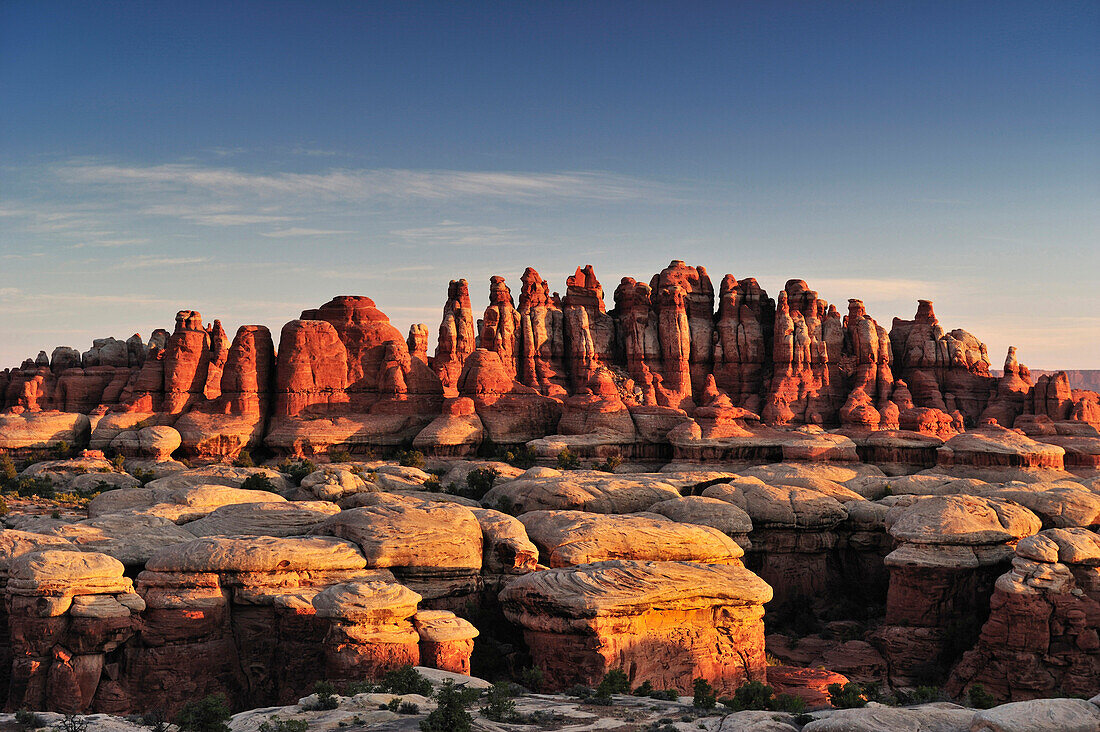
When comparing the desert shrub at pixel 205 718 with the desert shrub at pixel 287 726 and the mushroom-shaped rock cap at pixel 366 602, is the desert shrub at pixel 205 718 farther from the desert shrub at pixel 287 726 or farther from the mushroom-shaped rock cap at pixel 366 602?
the mushroom-shaped rock cap at pixel 366 602

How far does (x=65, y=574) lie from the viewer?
2244 centimetres

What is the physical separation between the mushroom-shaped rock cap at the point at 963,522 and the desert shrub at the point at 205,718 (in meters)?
22.3

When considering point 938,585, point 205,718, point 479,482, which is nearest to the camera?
point 205,718

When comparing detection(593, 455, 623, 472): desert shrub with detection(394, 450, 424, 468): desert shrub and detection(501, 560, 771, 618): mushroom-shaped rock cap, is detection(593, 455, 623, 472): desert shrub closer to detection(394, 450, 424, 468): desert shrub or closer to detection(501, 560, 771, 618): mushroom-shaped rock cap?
detection(394, 450, 424, 468): desert shrub

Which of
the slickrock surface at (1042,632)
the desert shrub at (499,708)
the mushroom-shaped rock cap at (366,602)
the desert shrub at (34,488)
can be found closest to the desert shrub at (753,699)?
the desert shrub at (499,708)

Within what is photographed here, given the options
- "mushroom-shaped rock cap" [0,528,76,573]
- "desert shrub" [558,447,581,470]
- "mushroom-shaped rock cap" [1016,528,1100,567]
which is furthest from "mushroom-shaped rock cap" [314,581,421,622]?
"desert shrub" [558,447,581,470]

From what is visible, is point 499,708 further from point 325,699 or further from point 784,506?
point 784,506

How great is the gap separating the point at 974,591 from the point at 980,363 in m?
60.6

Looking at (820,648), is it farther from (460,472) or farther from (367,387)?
(367,387)

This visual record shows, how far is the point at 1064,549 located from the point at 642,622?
41.4 feet

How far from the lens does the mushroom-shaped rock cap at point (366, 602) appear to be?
69.4ft

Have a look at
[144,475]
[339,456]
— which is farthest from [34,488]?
[339,456]

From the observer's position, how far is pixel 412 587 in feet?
88.3

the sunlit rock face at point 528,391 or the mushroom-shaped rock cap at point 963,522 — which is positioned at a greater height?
the sunlit rock face at point 528,391
